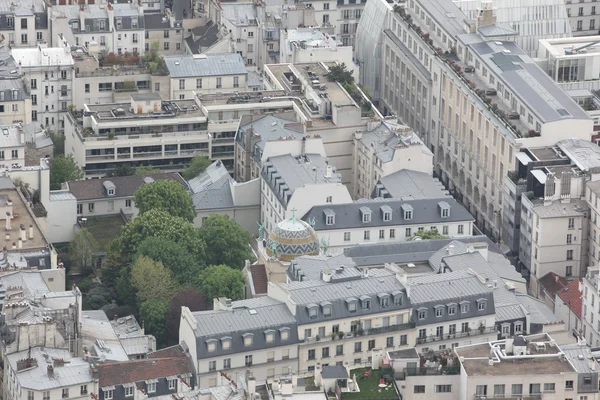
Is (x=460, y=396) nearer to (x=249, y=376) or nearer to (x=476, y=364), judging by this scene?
(x=476, y=364)

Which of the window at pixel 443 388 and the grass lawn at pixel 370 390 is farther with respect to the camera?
the window at pixel 443 388

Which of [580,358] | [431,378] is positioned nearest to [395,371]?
[431,378]

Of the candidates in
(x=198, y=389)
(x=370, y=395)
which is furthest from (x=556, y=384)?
(x=198, y=389)

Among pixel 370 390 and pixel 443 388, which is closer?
pixel 370 390

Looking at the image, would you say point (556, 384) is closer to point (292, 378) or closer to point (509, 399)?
point (509, 399)

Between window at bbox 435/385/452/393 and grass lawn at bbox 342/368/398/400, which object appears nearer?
grass lawn at bbox 342/368/398/400

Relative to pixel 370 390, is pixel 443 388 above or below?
below
